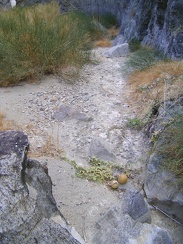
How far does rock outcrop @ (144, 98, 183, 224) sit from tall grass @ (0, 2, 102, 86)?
1.88 metres

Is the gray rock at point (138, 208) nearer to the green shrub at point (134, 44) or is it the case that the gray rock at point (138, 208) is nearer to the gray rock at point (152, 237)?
the gray rock at point (152, 237)

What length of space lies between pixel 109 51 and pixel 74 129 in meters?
2.35

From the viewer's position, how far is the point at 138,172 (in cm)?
269

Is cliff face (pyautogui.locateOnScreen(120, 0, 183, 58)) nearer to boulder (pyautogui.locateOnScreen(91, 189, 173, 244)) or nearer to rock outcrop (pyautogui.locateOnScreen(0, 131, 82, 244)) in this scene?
boulder (pyautogui.locateOnScreen(91, 189, 173, 244))

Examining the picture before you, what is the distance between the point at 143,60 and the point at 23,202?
3171 millimetres

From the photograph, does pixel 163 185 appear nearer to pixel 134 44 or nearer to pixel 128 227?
pixel 128 227

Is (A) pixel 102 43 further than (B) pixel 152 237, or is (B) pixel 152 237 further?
(A) pixel 102 43

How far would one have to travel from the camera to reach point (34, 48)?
4059 mm

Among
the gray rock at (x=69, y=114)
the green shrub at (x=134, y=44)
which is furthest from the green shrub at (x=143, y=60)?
the gray rock at (x=69, y=114)

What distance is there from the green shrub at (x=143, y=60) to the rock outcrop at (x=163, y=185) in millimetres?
1671

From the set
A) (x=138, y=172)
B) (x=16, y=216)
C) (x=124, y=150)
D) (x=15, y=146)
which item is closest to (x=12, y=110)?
(x=124, y=150)

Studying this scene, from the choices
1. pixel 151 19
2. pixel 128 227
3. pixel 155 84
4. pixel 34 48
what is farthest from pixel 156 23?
pixel 128 227

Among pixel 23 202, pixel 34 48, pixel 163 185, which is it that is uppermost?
pixel 23 202

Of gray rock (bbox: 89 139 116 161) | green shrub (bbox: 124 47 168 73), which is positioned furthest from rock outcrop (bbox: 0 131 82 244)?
green shrub (bbox: 124 47 168 73)
